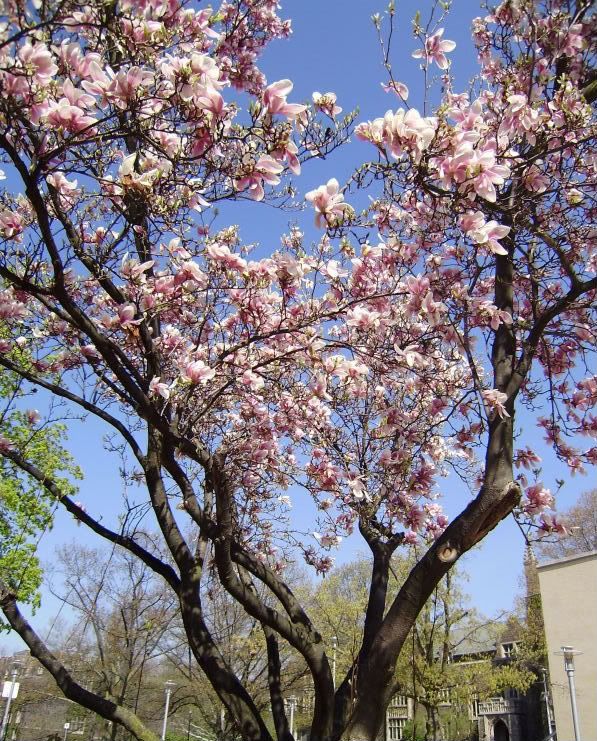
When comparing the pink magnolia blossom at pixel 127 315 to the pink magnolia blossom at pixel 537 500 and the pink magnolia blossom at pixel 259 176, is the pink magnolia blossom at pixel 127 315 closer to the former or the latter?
the pink magnolia blossom at pixel 259 176

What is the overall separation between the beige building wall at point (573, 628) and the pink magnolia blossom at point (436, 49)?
16740 millimetres

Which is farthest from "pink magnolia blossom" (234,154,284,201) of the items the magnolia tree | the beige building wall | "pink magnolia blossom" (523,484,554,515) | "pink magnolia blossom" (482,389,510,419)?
the beige building wall

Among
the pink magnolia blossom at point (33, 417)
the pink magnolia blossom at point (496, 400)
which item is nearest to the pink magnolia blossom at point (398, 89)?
the pink magnolia blossom at point (496, 400)

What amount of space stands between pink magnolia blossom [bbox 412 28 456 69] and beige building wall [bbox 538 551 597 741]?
659 inches

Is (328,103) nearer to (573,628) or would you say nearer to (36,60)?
(36,60)

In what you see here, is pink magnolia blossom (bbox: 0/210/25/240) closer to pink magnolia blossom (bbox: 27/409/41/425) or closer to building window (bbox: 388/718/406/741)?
pink magnolia blossom (bbox: 27/409/41/425)

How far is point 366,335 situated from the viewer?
146 inches

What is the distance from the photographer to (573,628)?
1709cm

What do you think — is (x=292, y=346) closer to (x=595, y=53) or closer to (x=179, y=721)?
(x=595, y=53)

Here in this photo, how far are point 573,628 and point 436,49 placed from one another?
57.9 ft

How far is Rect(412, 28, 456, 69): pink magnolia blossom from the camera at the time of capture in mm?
3346

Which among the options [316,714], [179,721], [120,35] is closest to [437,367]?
[316,714]

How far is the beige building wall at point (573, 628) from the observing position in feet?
53.8

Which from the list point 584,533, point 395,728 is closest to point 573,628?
point 584,533
